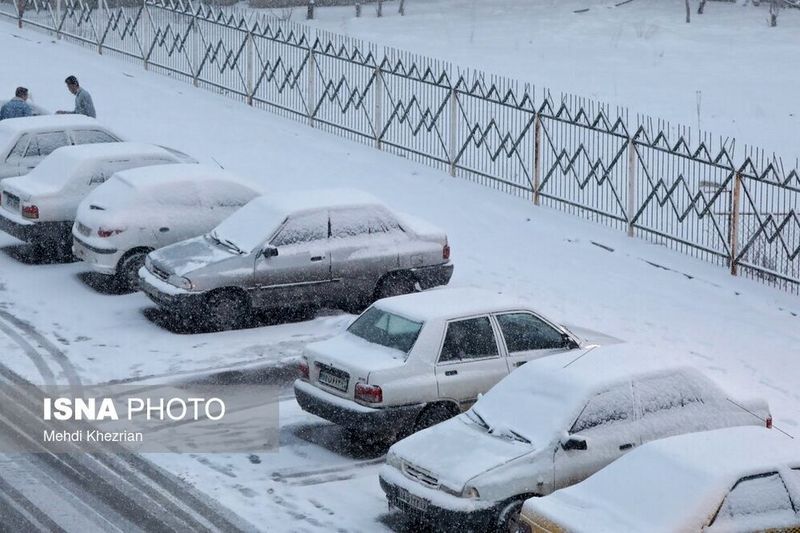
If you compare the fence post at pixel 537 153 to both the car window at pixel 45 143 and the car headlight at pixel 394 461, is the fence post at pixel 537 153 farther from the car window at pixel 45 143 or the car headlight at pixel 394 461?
the car headlight at pixel 394 461

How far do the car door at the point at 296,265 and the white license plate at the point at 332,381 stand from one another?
344 centimetres

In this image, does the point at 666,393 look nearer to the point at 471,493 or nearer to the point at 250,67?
the point at 471,493

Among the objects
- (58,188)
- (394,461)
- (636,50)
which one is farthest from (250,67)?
(394,461)

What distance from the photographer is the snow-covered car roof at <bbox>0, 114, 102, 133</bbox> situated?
21109 mm

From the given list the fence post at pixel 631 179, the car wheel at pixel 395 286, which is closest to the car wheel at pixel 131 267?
the car wheel at pixel 395 286

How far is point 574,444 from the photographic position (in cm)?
1124

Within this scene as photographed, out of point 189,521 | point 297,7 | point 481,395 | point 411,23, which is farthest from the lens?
point 297,7

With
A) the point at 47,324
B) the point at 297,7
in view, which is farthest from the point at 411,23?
the point at 47,324

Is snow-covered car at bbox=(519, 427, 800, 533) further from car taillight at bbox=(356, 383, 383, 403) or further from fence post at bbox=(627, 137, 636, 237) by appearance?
fence post at bbox=(627, 137, 636, 237)

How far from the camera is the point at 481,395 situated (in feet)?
40.7

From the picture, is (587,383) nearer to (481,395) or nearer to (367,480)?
(481,395)

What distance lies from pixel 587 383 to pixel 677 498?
6.39 ft

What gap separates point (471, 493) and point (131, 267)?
8.26 meters

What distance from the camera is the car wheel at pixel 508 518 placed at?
431 inches
